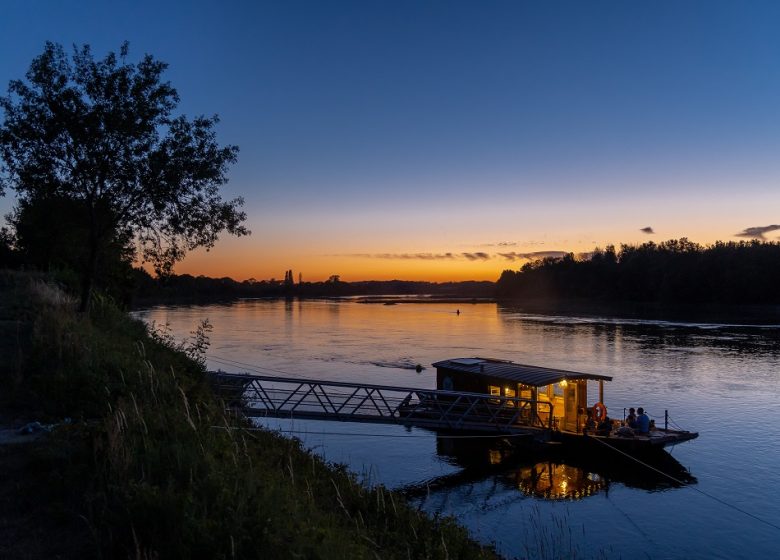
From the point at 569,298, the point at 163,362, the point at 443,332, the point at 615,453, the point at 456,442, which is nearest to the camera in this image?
the point at 163,362

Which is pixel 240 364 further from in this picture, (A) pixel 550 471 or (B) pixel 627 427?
(B) pixel 627 427

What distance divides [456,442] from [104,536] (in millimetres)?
26836

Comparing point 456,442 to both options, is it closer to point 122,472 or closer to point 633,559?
point 633,559

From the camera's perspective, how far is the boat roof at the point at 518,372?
93.6ft

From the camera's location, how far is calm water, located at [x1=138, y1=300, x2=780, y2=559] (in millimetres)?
19516

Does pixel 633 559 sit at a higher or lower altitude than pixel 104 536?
lower

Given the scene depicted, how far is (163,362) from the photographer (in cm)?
1652

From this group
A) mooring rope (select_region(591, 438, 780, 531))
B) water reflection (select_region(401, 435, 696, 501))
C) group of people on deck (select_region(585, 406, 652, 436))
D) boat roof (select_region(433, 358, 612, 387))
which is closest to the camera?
mooring rope (select_region(591, 438, 780, 531))

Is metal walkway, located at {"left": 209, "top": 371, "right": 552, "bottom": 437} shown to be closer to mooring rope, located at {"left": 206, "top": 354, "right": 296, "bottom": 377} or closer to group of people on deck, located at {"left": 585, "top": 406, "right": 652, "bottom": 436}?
group of people on deck, located at {"left": 585, "top": 406, "right": 652, "bottom": 436}

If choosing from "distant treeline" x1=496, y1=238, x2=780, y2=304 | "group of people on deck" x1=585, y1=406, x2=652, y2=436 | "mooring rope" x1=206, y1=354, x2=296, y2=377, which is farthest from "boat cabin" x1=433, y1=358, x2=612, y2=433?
"distant treeline" x1=496, y1=238, x2=780, y2=304

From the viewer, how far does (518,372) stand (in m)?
30.8

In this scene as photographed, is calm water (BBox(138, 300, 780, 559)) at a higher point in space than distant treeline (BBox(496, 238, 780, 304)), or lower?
lower

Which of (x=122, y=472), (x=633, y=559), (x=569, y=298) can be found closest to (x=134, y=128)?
(x=122, y=472)

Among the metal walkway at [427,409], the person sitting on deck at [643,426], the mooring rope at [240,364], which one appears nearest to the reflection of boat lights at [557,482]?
the metal walkway at [427,409]
